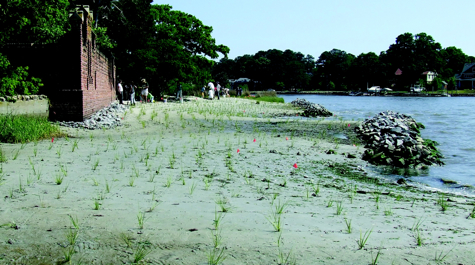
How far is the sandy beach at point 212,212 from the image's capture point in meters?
3.82

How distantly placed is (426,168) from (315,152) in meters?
2.77

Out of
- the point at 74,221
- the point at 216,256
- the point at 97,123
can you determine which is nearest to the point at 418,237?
the point at 216,256

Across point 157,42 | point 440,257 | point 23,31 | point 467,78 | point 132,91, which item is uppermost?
point 467,78

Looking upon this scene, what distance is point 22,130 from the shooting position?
10016 mm

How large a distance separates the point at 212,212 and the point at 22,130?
23.6ft

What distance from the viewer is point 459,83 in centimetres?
12600

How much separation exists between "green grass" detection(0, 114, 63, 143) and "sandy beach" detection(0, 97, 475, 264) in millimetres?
583

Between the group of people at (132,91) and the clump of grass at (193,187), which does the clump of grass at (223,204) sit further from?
the group of people at (132,91)

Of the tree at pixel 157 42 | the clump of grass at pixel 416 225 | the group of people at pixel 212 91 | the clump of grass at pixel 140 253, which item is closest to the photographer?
the clump of grass at pixel 140 253

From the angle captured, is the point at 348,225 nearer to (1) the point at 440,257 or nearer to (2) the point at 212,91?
(1) the point at 440,257

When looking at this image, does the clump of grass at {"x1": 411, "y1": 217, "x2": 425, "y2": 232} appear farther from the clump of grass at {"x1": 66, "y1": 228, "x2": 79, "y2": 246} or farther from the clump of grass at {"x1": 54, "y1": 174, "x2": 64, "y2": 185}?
the clump of grass at {"x1": 54, "y1": 174, "x2": 64, "y2": 185}

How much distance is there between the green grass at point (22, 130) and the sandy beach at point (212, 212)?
0.58m

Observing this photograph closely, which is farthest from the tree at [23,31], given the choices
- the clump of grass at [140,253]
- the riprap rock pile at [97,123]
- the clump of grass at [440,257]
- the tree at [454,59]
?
the tree at [454,59]

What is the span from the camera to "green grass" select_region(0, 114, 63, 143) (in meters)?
9.70
